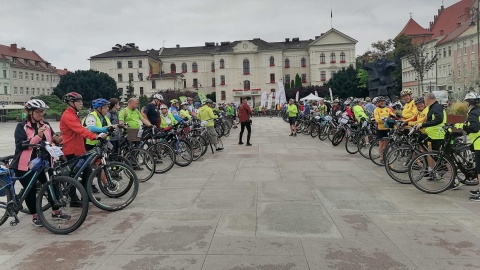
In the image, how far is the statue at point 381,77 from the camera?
22.6 meters

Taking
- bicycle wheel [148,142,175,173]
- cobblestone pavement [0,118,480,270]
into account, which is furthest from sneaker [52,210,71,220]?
bicycle wheel [148,142,175,173]

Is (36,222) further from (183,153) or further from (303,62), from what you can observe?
(303,62)

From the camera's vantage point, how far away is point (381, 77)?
75.0ft

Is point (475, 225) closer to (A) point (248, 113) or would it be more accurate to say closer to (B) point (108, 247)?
(B) point (108, 247)

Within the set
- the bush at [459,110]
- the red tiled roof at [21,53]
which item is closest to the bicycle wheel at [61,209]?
the bush at [459,110]

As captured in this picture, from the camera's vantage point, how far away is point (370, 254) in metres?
4.54

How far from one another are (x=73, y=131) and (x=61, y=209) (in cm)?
133

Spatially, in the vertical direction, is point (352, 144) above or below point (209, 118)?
below

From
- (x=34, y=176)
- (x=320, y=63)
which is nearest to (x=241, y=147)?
(x=34, y=176)

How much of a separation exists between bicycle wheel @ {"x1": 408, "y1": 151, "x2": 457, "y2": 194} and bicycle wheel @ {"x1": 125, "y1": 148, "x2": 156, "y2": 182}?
5.11 meters

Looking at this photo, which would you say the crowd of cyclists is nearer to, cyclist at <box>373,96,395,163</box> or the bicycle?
cyclist at <box>373,96,395,163</box>

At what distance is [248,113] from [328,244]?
451 inches

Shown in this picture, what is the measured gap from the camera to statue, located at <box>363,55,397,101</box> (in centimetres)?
2256

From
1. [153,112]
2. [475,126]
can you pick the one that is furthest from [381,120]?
[153,112]
